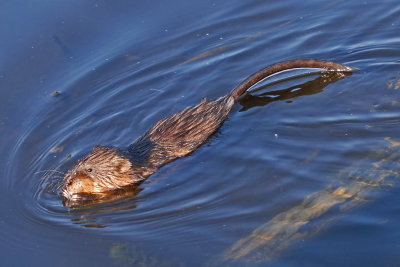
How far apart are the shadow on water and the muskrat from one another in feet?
0.30

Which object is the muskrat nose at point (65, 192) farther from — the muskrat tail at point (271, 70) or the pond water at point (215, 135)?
the muskrat tail at point (271, 70)

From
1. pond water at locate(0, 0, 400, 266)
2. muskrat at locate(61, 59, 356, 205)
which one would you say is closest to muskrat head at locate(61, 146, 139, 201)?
muskrat at locate(61, 59, 356, 205)

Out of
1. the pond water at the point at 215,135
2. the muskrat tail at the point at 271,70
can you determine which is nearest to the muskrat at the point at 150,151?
the muskrat tail at the point at 271,70

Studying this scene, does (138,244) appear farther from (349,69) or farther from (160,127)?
(349,69)

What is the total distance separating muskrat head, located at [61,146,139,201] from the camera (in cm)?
667

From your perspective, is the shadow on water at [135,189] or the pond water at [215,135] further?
the shadow on water at [135,189]

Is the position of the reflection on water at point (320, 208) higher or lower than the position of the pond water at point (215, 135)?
lower

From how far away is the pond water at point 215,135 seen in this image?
18.4 ft

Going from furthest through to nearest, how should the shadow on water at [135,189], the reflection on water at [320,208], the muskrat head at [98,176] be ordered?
the muskrat head at [98,176]
the shadow on water at [135,189]
the reflection on water at [320,208]

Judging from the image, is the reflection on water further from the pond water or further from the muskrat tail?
the muskrat tail

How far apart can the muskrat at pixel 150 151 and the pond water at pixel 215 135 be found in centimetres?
16

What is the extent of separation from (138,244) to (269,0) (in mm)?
5710

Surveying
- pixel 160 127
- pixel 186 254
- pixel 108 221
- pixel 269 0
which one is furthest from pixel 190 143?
pixel 269 0

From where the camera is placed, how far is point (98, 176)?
22.0 feet
